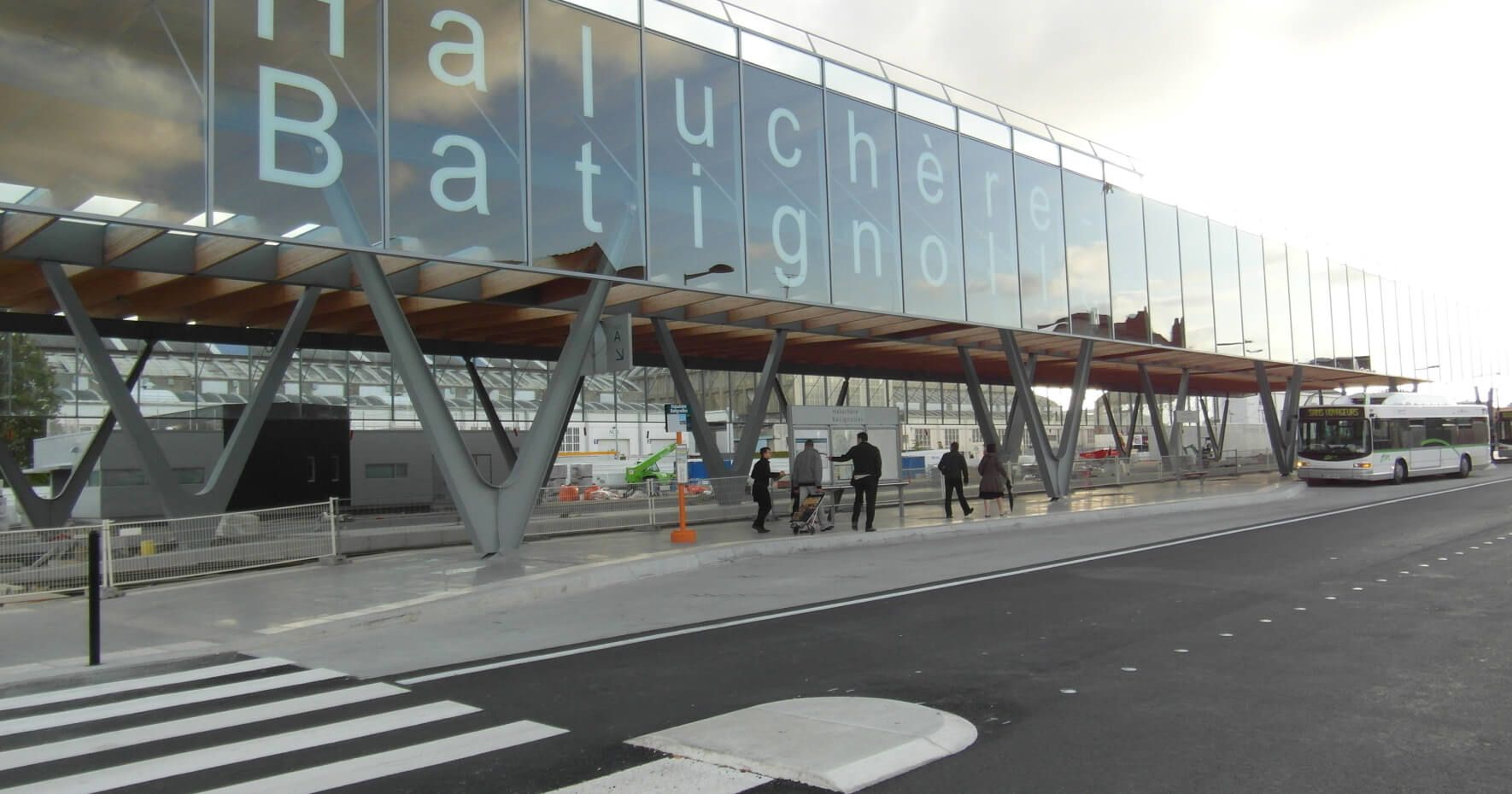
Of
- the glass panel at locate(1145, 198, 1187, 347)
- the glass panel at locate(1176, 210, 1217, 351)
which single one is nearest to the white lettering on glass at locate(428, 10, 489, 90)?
the glass panel at locate(1145, 198, 1187, 347)

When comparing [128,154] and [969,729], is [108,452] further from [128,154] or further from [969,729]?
[969,729]

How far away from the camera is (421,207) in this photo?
590 inches

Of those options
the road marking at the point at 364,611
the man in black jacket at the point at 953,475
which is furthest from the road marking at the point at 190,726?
the man in black jacket at the point at 953,475

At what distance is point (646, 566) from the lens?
14070 mm

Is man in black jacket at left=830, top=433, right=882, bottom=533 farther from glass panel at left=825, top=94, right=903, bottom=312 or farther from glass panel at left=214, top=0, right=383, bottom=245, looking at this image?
glass panel at left=214, top=0, right=383, bottom=245

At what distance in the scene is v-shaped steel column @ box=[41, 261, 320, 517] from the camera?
1889cm

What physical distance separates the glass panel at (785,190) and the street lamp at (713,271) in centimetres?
60

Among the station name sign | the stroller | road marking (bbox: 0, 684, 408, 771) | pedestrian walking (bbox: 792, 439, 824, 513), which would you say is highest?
the station name sign

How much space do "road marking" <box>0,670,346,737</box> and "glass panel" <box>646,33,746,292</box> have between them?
37.2ft

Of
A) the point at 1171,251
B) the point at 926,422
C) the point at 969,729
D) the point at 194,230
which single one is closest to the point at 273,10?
the point at 194,230

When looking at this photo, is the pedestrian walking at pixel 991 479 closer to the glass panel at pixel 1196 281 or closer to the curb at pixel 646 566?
the curb at pixel 646 566

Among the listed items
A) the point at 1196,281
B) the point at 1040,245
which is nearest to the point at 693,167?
the point at 1040,245

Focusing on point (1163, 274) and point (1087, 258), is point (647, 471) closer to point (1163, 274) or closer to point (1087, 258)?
point (1087, 258)

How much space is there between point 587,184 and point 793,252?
5550mm
